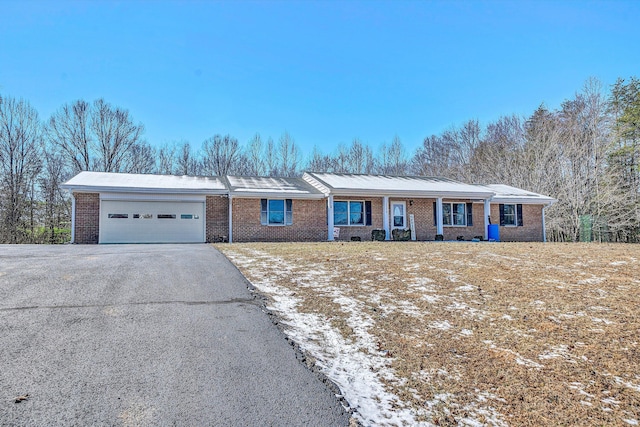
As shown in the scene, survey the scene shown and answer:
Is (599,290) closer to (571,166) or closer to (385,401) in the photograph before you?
(385,401)

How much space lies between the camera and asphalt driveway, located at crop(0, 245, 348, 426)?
8.04ft

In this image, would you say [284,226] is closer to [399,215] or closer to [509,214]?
[399,215]

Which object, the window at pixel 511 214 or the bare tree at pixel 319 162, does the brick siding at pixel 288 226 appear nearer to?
the window at pixel 511 214

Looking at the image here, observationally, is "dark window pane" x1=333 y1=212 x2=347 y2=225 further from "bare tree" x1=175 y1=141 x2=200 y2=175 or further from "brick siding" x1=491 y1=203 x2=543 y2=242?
"bare tree" x1=175 y1=141 x2=200 y2=175

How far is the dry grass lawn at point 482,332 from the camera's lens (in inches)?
106

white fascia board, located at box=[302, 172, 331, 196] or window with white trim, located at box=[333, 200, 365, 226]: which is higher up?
white fascia board, located at box=[302, 172, 331, 196]

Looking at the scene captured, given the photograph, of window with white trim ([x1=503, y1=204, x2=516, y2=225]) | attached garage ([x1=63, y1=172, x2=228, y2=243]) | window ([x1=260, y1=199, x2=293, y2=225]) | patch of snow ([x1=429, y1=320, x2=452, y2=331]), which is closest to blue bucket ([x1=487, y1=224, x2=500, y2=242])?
window with white trim ([x1=503, y1=204, x2=516, y2=225])

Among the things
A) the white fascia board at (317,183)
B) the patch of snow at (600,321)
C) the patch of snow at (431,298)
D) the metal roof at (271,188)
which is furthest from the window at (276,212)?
the patch of snow at (600,321)

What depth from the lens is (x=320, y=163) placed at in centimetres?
3997

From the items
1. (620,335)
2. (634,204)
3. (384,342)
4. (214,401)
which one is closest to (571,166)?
(634,204)

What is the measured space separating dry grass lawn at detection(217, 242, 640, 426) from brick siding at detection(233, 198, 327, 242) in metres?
9.02

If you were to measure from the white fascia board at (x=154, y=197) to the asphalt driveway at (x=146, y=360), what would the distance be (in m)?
10.5

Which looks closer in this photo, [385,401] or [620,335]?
[385,401]

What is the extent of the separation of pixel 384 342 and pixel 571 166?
92.7 feet
